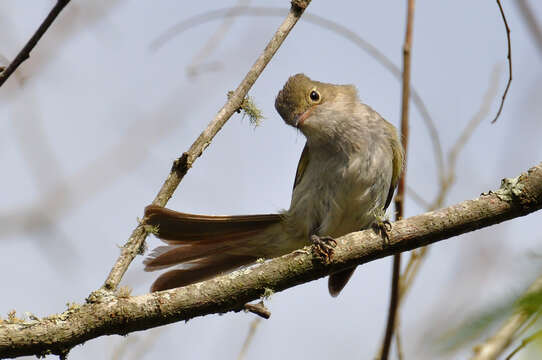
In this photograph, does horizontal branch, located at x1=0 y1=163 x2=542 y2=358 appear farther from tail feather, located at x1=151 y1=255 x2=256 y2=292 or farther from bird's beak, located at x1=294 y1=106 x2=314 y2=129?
bird's beak, located at x1=294 y1=106 x2=314 y2=129

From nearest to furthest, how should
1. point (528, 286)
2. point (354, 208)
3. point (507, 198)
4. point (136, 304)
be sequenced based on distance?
point (528, 286)
point (136, 304)
point (507, 198)
point (354, 208)

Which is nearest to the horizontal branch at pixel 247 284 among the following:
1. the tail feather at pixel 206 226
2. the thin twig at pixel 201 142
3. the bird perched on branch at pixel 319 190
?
the thin twig at pixel 201 142

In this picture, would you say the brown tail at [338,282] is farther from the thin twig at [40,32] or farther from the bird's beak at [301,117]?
the thin twig at [40,32]

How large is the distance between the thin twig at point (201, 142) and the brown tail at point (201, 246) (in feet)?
1.78

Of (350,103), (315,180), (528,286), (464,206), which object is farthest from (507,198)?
(350,103)

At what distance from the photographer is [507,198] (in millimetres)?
2668

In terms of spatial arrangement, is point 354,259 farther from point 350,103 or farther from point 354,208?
point 350,103

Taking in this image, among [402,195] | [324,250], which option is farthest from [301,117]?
[324,250]

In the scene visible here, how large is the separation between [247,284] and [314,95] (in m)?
2.60

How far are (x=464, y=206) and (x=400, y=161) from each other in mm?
2088

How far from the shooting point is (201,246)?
410 centimetres

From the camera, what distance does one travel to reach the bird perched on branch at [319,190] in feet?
13.8

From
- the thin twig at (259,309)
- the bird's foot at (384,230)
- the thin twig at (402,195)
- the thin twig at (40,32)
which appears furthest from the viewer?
the thin twig at (402,195)

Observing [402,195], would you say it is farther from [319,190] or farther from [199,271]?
[199,271]
